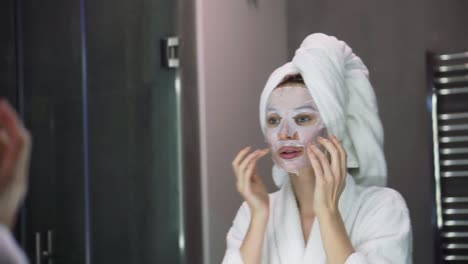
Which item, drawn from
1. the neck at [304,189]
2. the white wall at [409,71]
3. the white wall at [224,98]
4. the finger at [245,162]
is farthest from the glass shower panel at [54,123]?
the white wall at [409,71]

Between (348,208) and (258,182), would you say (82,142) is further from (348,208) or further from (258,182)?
(348,208)

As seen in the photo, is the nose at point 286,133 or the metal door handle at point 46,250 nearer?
the metal door handle at point 46,250

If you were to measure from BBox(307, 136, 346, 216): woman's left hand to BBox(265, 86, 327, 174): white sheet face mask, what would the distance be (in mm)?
60

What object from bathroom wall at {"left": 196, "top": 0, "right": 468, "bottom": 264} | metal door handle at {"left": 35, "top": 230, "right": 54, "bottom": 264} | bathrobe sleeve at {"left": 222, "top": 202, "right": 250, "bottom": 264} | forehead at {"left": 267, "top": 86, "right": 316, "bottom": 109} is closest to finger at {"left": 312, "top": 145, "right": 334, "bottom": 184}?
forehead at {"left": 267, "top": 86, "right": 316, "bottom": 109}

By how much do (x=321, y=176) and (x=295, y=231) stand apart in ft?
0.51

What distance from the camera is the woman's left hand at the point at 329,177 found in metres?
1.08

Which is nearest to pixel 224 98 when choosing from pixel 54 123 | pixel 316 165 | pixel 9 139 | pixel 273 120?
pixel 273 120

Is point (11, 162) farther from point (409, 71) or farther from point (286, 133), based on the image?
point (409, 71)

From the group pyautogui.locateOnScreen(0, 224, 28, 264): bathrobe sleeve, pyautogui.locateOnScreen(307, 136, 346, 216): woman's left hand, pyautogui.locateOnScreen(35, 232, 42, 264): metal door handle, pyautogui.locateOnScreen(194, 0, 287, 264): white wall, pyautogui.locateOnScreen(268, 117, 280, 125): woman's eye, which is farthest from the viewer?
pyautogui.locateOnScreen(194, 0, 287, 264): white wall

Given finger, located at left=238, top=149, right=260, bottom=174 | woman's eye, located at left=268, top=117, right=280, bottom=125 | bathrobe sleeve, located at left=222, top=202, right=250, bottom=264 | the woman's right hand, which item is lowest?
bathrobe sleeve, located at left=222, top=202, right=250, bottom=264

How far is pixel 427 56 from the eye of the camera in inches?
70.7

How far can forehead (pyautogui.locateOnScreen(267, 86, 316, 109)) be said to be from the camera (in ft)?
3.86

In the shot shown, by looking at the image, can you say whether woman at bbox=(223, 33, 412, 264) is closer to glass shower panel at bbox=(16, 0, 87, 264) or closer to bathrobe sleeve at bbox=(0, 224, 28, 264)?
glass shower panel at bbox=(16, 0, 87, 264)

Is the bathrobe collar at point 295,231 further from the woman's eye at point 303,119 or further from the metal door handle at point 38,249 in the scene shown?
the metal door handle at point 38,249
